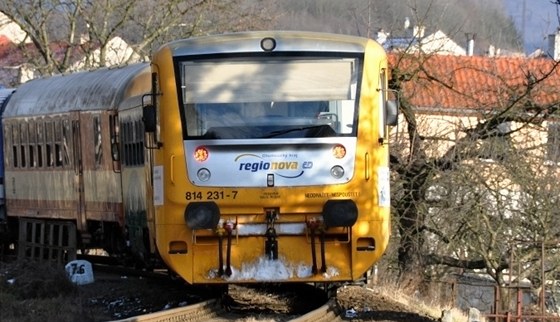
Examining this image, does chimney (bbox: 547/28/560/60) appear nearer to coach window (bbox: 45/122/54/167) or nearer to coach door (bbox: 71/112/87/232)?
coach door (bbox: 71/112/87/232)

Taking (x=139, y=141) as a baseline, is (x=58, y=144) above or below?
below

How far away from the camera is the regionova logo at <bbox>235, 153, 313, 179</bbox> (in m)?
11.5

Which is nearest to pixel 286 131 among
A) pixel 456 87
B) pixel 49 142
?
pixel 49 142

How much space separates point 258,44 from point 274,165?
124cm

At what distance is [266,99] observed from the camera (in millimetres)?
11680

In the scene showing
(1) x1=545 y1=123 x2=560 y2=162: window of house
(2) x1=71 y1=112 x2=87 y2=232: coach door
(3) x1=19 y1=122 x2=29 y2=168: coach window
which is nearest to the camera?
(2) x1=71 y1=112 x2=87 y2=232: coach door

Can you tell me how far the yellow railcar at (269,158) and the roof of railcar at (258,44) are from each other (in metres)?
0.01

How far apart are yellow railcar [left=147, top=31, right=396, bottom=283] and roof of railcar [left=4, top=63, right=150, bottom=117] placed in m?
2.93

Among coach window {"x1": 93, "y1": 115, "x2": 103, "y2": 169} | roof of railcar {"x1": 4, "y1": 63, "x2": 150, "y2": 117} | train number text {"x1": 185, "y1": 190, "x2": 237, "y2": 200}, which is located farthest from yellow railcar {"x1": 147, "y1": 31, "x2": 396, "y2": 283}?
coach window {"x1": 93, "y1": 115, "x2": 103, "y2": 169}

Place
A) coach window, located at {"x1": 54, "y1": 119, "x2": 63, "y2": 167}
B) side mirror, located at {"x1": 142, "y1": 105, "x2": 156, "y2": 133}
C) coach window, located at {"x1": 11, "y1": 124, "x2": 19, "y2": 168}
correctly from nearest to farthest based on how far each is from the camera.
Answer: side mirror, located at {"x1": 142, "y1": 105, "x2": 156, "y2": 133}
coach window, located at {"x1": 54, "y1": 119, "x2": 63, "y2": 167}
coach window, located at {"x1": 11, "y1": 124, "x2": 19, "y2": 168}

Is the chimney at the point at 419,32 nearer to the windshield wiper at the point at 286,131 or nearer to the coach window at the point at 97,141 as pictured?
the coach window at the point at 97,141

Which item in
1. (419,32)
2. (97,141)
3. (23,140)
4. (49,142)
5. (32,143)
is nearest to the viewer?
(97,141)

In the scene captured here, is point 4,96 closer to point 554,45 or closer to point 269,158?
point 269,158

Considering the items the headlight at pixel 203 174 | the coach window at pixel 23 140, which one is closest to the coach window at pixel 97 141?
the coach window at pixel 23 140
